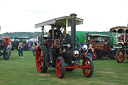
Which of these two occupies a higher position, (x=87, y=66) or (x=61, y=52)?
(x=61, y=52)

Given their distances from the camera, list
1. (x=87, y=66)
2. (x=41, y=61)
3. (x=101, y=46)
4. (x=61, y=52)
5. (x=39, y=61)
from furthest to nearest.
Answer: (x=101, y=46) → (x=39, y=61) → (x=41, y=61) → (x=61, y=52) → (x=87, y=66)

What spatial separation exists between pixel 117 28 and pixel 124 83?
9.95m

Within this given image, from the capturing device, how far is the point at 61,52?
7.25 m

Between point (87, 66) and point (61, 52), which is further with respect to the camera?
point (61, 52)

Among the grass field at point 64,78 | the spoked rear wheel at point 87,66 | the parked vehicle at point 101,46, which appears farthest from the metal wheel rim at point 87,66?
the parked vehicle at point 101,46

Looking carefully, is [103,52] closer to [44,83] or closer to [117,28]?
[117,28]

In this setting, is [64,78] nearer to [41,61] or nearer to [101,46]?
[41,61]

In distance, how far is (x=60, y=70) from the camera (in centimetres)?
682

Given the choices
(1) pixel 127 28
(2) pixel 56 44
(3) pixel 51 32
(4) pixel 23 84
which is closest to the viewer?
(4) pixel 23 84

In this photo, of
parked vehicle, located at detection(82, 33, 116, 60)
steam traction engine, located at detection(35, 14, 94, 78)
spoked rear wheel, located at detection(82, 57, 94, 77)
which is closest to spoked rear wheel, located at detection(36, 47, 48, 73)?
steam traction engine, located at detection(35, 14, 94, 78)

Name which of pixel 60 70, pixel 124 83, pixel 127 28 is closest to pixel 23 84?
pixel 60 70

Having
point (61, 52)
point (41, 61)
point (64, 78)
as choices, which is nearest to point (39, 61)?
point (41, 61)

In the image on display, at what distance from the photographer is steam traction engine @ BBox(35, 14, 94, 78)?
6689 mm

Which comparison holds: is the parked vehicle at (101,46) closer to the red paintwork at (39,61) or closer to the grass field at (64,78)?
the grass field at (64,78)
